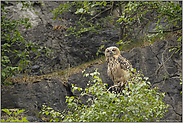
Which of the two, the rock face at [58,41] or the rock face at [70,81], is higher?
the rock face at [58,41]

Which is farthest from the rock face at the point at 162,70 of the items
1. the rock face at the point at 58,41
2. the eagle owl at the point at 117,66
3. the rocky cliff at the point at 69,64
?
the rock face at the point at 58,41

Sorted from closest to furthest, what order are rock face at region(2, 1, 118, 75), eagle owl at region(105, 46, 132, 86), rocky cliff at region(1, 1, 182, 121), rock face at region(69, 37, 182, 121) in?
1. eagle owl at region(105, 46, 132, 86)
2. rock face at region(69, 37, 182, 121)
3. rocky cliff at region(1, 1, 182, 121)
4. rock face at region(2, 1, 118, 75)

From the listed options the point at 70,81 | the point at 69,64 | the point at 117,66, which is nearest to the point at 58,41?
the point at 69,64

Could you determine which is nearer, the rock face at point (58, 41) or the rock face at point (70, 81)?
the rock face at point (70, 81)

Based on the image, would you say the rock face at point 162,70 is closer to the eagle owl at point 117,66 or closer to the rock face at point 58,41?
the eagle owl at point 117,66

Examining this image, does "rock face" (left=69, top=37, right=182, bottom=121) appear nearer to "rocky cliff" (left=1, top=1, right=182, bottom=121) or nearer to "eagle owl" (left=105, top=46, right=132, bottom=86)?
"rocky cliff" (left=1, top=1, right=182, bottom=121)

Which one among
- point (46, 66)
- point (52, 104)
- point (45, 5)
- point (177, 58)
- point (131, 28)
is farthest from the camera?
point (45, 5)

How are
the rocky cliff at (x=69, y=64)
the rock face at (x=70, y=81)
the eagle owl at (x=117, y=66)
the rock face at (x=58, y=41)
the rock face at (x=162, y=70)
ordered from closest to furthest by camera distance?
1. the eagle owl at (x=117, y=66)
2. the rock face at (x=162, y=70)
3. the rocky cliff at (x=69, y=64)
4. the rock face at (x=70, y=81)
5. the rock face at (x=58, y=41)

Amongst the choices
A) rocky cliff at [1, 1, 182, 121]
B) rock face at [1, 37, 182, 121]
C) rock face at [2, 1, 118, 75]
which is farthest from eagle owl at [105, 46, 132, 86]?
rock face at [2, 1, 118, 75]

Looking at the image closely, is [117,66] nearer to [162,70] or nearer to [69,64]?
[162,70]

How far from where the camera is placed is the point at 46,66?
704cm

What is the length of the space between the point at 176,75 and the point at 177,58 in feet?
1.88

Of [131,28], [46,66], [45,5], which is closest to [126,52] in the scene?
[131,28]

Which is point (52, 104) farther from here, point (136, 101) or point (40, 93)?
point (136, 101)
